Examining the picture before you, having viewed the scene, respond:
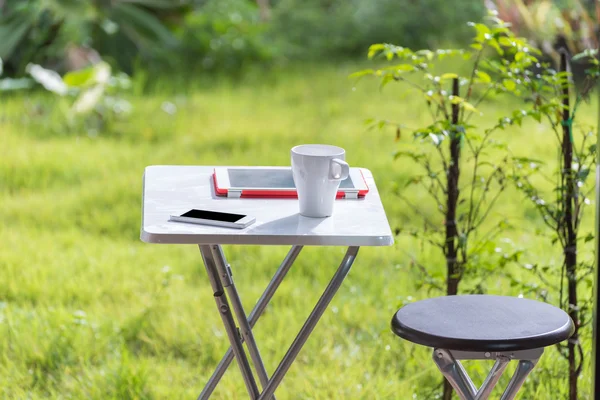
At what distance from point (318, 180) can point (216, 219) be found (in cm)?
23

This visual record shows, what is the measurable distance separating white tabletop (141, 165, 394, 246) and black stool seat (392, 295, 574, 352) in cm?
23

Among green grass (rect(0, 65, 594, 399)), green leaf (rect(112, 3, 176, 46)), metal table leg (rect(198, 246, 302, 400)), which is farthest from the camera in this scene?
green leaf (rect(112, 3, 176, 46))

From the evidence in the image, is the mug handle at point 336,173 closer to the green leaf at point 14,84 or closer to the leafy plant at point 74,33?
the green leaf at point 14,84

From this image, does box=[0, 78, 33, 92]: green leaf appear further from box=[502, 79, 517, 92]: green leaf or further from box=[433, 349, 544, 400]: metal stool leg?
box=[433, 349, 544, 400]: metal stool leg

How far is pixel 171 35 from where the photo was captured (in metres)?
7.79

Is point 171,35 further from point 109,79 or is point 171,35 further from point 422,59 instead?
point 422,59

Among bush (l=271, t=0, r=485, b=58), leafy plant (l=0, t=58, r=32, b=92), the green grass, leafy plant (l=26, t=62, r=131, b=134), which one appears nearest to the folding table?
Result: the green grass

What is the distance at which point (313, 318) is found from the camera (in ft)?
6.71

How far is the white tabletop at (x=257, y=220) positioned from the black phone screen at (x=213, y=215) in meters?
0.04

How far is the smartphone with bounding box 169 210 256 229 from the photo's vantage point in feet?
6.10

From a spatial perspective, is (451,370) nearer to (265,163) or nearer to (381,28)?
(265,163)

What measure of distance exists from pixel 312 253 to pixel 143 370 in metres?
1.34

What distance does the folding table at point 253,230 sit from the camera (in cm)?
182

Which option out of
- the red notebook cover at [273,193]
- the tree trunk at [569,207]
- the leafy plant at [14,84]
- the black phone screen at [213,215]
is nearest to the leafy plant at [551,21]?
the leafy plant at [14,84]
